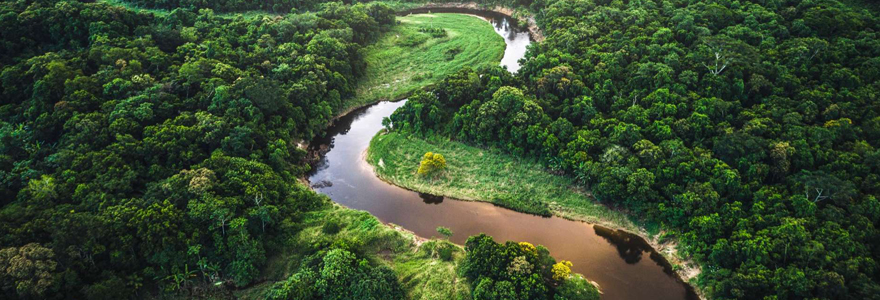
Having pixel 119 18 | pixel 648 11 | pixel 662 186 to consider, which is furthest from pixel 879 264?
pixel 119 18

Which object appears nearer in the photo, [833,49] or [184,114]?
[184,114]

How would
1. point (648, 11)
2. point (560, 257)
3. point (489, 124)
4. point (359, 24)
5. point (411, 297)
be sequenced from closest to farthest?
point (411, 297) → point (560, 257) → point (489, 124) → point (648, 11) → point (359, 24)

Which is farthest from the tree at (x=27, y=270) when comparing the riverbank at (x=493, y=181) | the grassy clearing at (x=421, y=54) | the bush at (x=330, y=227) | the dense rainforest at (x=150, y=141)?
the grassy clearing at (x=421, y=54)

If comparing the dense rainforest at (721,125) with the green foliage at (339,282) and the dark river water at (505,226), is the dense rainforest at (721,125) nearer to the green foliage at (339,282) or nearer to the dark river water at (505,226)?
the dark river water at (505,226)

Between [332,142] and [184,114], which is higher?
[184,114]

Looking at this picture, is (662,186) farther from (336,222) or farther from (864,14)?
(864,14)

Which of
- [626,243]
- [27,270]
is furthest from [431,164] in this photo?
[27,270]

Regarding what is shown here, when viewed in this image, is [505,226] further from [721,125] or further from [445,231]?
[721,125]
